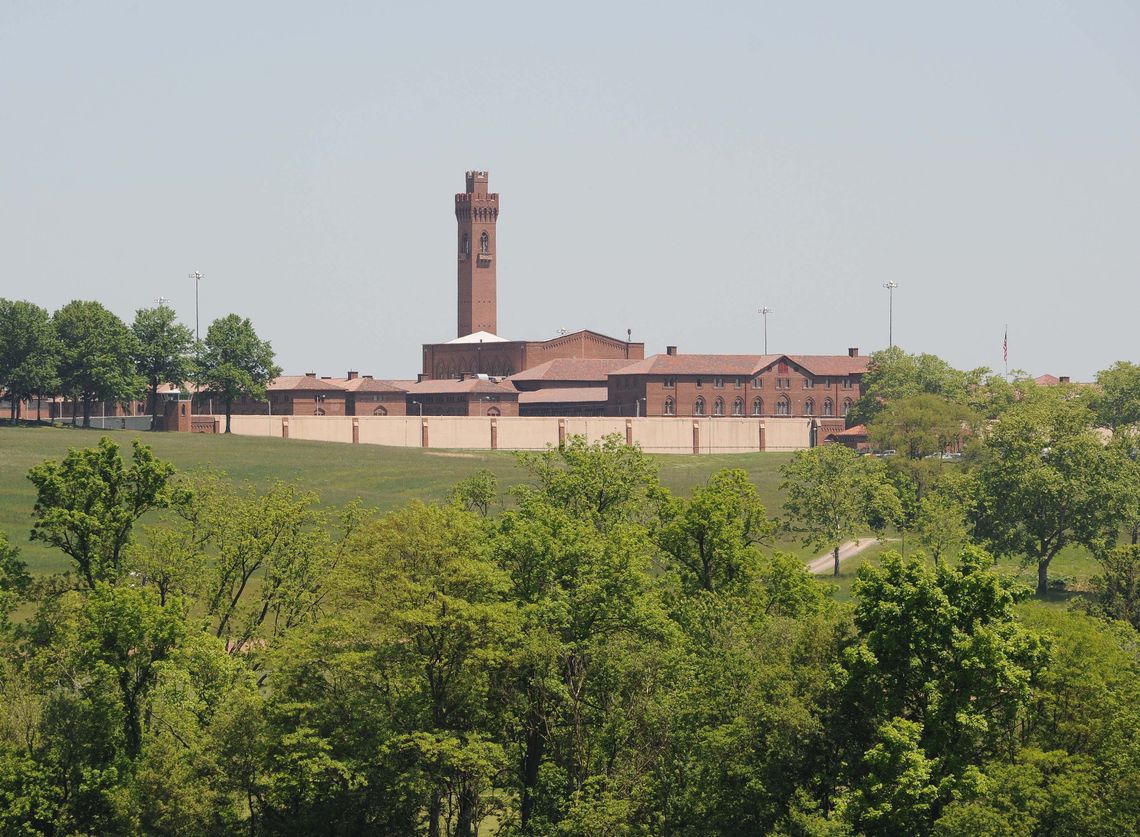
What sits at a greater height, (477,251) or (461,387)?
(477,251)

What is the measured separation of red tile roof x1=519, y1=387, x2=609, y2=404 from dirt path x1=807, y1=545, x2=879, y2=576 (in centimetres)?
6795

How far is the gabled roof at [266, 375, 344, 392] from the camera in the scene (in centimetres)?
16038

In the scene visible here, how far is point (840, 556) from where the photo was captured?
93.3 meters

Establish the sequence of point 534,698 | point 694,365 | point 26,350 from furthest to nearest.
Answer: point 694,365 → point 26,350 → point 534,698

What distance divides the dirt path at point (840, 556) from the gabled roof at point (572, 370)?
72.6 meters

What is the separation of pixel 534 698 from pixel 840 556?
53.5 metres

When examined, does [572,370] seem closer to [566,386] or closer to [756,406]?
[566,386]

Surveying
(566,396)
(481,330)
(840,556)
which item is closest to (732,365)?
(566,396)

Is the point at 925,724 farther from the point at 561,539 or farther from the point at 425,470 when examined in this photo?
the point at 425,470

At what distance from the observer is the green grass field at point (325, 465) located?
331 ft

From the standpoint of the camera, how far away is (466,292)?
19350 cm

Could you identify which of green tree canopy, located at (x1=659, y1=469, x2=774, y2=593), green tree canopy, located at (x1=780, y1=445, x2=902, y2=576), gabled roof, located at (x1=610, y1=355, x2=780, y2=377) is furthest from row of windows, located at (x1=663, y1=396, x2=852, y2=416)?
green tree canopy, located at (x1=659, y1=469, x2=774, y2=593)

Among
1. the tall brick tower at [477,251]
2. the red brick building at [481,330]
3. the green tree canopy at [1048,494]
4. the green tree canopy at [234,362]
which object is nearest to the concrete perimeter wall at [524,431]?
the green tree canopy at [234,362]

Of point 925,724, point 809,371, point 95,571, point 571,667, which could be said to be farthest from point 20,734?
point 809,371
